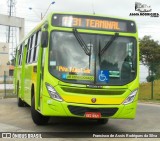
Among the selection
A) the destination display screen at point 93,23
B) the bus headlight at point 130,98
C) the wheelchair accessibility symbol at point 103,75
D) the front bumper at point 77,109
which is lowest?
the front bumper at point 77,109

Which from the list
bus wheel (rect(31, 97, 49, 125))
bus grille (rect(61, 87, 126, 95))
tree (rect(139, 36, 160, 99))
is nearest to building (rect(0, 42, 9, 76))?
tree (rect(139, 36, 160, 99))

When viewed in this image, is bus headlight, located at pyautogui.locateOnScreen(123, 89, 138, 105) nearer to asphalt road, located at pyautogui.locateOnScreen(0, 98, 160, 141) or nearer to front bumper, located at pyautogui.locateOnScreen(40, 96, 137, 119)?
front bumper, located at pyautogui.locateOnScreen(40, 96, 137, 119)

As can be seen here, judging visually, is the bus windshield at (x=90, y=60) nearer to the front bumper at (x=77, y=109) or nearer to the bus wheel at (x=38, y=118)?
the front bumper at (x=77, y=109)

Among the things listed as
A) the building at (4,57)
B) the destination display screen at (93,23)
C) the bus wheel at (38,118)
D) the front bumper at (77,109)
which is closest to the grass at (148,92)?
the bus wheel at (38,118)

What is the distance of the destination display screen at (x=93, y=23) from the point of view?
1084cm

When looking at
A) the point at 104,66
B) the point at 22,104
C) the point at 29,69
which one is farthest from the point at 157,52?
the point at 104,66

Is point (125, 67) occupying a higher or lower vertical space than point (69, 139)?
higher

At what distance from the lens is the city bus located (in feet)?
33.9

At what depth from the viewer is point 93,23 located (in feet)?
36.0

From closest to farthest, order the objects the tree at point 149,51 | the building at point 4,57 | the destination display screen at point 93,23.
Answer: the destination display screen at point 93,23 → the tree at point 149,51 → the building at point 4,57

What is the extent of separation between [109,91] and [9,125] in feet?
12.1

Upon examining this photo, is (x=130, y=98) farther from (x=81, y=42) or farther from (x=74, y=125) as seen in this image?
(x=74, y=125)

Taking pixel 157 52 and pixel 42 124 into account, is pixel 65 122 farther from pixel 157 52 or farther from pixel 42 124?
pixel 157 52

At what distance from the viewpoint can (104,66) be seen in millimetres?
10656
